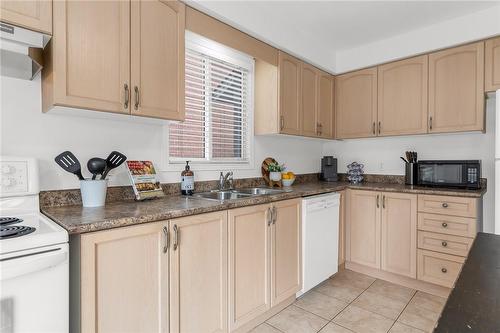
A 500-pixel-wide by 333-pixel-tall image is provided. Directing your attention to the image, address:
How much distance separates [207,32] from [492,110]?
8.98 ft

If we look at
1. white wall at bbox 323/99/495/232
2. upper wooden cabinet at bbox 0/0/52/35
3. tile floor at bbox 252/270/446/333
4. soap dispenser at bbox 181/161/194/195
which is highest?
upper wooden cabinet at bbox 0/0/52/35

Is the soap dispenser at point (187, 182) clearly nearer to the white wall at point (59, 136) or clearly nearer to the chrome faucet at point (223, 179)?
the white wall at point (59, 136)

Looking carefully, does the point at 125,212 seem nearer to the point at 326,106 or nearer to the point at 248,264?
the point at 248,264

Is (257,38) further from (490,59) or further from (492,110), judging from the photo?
(492,110)

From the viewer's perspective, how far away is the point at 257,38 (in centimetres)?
243

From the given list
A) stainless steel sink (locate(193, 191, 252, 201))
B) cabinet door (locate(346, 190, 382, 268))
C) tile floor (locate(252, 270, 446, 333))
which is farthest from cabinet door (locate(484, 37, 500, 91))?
stainless steel sink (locate(193, 191, 252, 201))

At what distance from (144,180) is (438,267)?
2.60m

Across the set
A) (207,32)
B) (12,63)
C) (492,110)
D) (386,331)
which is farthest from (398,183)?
(12,63)

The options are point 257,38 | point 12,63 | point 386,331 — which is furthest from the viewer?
point 257,38

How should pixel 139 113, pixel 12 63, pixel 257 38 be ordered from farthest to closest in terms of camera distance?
pixel 257 38, pixel 139 113, pixel 12 63

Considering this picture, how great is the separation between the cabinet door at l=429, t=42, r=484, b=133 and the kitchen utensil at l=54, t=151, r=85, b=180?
3051mm

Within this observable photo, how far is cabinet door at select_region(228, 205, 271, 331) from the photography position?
69.4 inches

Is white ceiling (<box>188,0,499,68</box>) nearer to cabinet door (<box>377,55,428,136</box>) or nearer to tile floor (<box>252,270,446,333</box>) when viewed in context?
cabinet door (<box>377,55,428,136</box>)

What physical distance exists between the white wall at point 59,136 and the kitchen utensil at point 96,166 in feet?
0.48
